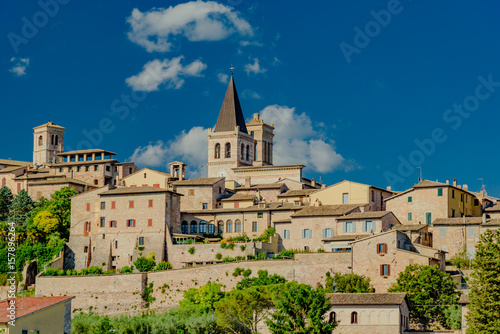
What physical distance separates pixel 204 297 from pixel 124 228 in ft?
44.3

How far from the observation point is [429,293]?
55750mm

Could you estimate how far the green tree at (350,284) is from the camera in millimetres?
58406

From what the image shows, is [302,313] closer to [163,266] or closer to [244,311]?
[244,311]

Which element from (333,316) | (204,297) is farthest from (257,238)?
(333,316)

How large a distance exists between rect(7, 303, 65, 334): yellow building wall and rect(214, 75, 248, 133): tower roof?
56302mm

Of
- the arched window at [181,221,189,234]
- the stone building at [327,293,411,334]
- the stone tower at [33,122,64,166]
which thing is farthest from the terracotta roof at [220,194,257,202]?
the stone tower at [33,122,64,166]

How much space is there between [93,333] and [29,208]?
98.2 ft

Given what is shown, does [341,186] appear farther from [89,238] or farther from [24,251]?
[24,251]

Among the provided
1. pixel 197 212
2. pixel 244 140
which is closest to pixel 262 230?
pixel 197 212

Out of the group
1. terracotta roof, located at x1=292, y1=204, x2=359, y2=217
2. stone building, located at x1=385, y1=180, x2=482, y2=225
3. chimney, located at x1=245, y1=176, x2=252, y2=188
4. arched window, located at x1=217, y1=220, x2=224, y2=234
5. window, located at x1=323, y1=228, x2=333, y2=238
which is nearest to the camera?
window, located at x1=323, y1=228, x2=333, y2=238

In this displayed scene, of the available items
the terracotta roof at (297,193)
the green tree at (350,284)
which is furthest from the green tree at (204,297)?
the terracotta roof at (297,193)

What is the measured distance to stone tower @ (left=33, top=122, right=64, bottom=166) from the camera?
111 meters

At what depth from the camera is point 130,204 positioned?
7294 cm

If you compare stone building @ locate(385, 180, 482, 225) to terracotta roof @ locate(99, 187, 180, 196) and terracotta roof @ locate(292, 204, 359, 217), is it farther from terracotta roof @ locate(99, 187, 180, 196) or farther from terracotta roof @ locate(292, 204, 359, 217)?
terracotta roof @ locate(99, 187, 180, 196)
